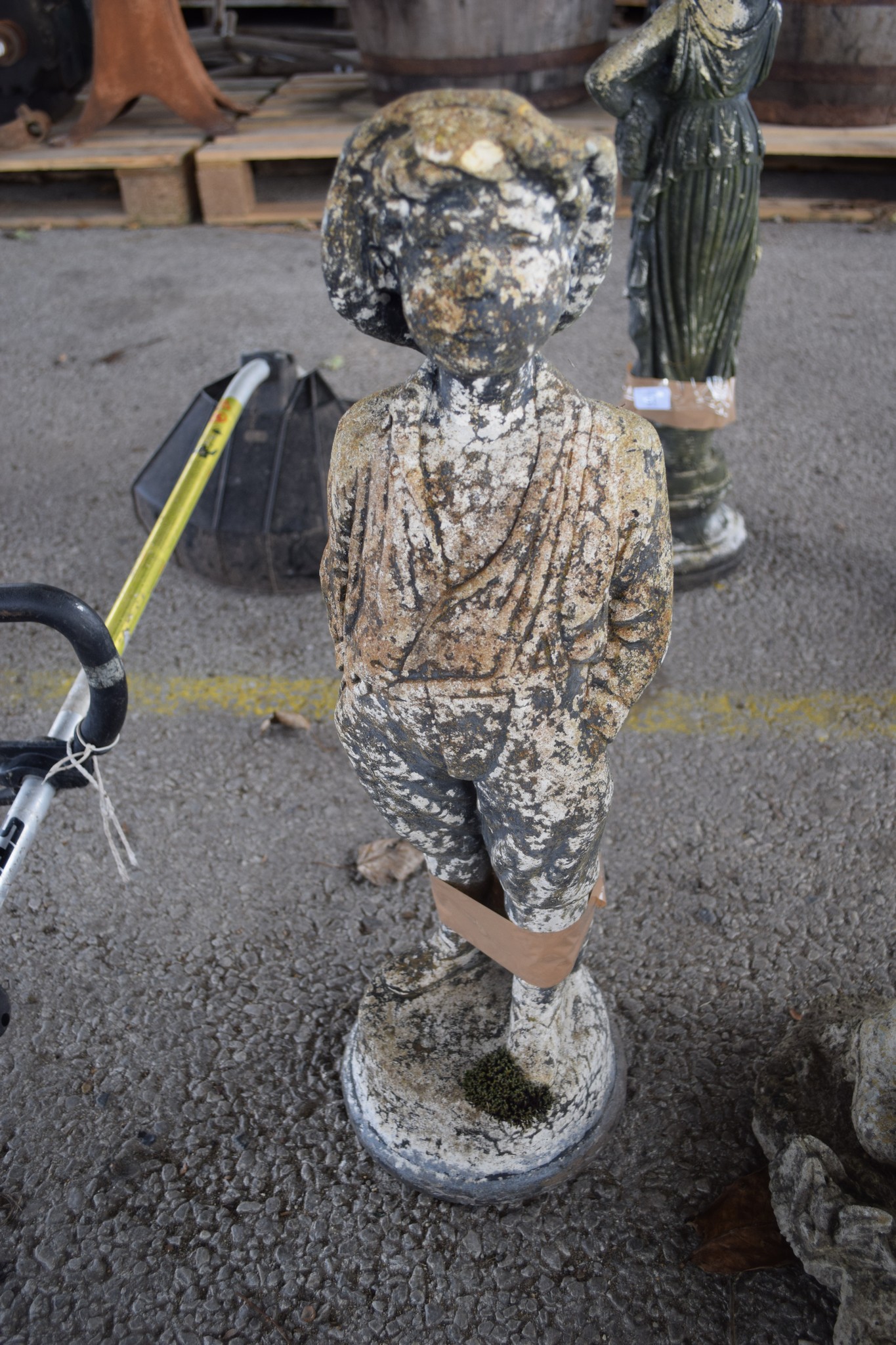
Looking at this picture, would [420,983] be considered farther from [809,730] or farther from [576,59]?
[576,59]

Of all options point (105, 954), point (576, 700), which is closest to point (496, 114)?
point (576, 700)

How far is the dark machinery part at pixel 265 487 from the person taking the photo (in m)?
3.48

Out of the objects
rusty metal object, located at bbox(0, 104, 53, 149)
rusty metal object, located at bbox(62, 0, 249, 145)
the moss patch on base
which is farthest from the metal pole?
rusty metal object, located at bbox(0, 104, 53, 149)

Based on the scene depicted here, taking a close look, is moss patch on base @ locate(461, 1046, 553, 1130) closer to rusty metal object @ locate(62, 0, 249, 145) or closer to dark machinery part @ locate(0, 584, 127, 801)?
dark machinery part @ locate(0, 584, 127, 801)

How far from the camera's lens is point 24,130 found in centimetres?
655

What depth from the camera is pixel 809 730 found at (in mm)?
3051

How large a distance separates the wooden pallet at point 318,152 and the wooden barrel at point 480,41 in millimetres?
A: 308

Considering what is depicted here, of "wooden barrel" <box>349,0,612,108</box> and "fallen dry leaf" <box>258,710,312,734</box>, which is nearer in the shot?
"fallen dry leaf" <box>258,710,312,734</box>

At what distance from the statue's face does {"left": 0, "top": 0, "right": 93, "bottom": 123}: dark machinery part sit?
692 centimetres

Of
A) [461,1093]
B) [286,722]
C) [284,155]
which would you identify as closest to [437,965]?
[461,1093]

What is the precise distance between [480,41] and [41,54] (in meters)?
2.94

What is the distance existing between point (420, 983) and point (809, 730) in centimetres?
154

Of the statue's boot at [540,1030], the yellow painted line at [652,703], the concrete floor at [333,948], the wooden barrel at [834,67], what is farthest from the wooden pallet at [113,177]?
the statue's boot at [540,1030]

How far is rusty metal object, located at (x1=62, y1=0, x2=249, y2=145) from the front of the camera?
632 cm
